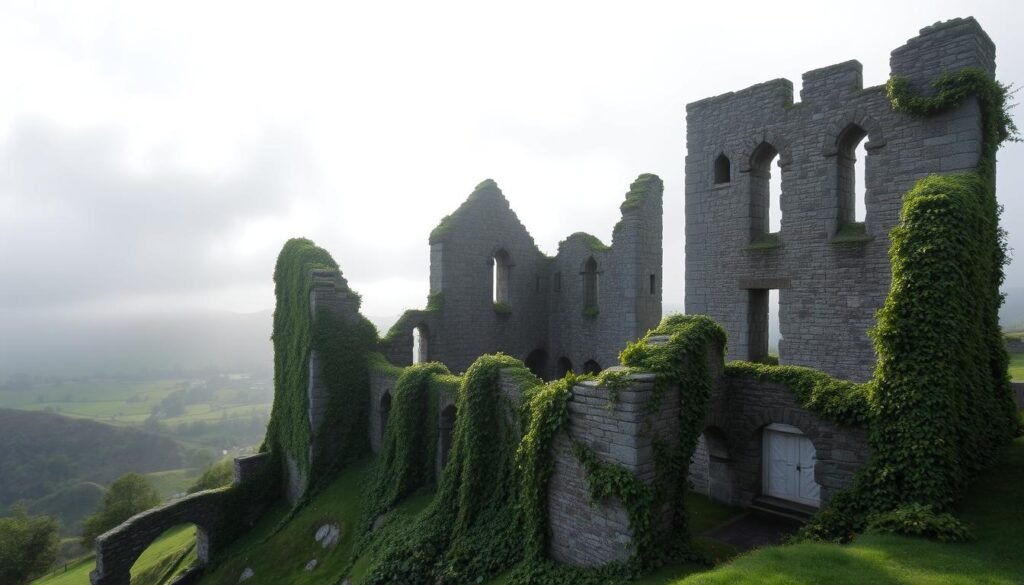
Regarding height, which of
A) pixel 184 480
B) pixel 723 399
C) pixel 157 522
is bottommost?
pixel 184 480

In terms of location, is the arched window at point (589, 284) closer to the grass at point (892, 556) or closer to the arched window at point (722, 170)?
the arched window at point (722, 170)

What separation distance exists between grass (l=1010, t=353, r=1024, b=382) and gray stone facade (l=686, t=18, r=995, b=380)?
934cm

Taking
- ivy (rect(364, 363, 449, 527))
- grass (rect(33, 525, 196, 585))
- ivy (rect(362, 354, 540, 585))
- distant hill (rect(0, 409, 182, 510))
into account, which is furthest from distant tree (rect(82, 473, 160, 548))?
distant hill (rect(0, 409, 182, 510))

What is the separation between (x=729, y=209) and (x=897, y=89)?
4.66 meters

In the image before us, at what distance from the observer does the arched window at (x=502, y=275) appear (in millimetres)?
25953

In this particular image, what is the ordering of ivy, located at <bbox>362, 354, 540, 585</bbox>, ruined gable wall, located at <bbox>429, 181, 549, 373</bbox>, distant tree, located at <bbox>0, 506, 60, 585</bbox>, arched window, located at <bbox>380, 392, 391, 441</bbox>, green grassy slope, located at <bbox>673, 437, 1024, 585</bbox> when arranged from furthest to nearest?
distant tree, located at <bbox>0, 506, 60, 585</bbox> < ruined gable wall, located at <bbox>429, 181, 549, 373</bbox> < arched window, located at <bbox>380, 392, 391, 441</bbox> < ivy, located at <bbox>362, 354, 540, 585</bbox> < green grassy slope, located at <bbox>673, 437, 1024, 585</bbox>

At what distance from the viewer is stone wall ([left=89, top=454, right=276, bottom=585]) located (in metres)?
19.3

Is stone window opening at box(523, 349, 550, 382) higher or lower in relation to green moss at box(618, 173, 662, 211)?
lower

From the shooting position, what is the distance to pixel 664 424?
10.2 metres

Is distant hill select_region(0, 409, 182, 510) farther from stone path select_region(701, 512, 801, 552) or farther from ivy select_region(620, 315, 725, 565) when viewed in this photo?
ivy select_region(620, 315, 725, 565)

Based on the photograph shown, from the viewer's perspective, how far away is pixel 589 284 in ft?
82.3

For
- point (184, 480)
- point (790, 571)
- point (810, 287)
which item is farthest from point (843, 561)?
point (184, 480)

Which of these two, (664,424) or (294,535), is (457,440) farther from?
(294,535)

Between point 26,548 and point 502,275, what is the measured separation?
41595 millimetres
